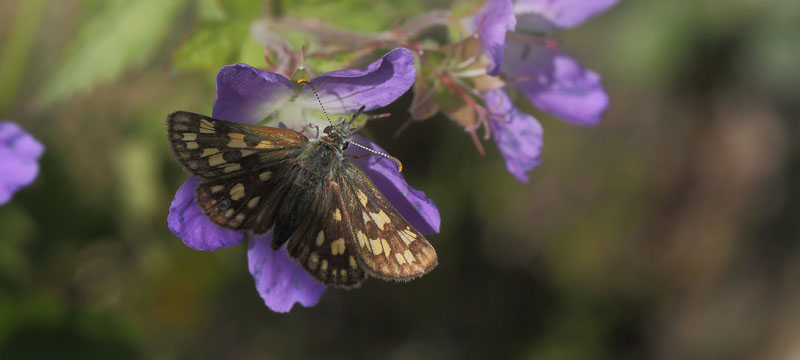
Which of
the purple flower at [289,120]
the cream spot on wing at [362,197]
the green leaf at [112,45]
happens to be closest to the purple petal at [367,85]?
the purple flower at [289,120]

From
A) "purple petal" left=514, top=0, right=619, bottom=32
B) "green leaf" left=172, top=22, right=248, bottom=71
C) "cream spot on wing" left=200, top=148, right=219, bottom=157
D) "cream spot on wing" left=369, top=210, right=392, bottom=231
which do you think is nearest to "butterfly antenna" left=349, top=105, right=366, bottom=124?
"cream spot on wing" left=369, top=210, right=392, bottom=231

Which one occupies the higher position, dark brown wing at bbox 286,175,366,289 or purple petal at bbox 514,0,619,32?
purple petal at bbox 514,0,619,32

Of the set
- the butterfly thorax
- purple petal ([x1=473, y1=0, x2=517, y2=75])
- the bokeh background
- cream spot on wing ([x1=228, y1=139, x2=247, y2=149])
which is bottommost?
the bokeh background

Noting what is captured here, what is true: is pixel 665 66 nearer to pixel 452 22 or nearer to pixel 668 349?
pixel 668 349

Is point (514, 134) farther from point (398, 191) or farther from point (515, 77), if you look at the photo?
point (398, 191)

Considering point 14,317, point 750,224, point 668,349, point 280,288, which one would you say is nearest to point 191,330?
point 14,317

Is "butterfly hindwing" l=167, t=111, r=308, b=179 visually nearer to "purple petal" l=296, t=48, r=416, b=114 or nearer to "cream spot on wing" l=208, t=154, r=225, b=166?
"cream spot on wing" l=208, t=154, r=225, b=166

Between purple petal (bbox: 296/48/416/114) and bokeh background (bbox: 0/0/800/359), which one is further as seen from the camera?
A: bokeh background (bbox: 0/0/800/359)
